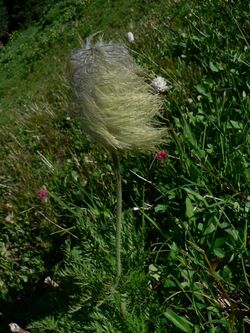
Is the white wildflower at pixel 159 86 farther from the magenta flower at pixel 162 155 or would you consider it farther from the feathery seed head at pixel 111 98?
the feathery seed head at pixel 111 98

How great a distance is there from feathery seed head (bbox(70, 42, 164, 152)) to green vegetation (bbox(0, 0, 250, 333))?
0.21 m

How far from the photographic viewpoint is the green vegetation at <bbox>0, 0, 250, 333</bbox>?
2615 mm

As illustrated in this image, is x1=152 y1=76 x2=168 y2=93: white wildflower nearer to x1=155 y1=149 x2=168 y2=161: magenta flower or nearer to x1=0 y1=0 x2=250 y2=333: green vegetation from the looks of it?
x1=0 y1=0 x2=250 y2=333: green vegetation

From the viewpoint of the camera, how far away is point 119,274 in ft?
8.03

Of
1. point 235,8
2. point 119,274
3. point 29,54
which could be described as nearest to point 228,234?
point 119,274

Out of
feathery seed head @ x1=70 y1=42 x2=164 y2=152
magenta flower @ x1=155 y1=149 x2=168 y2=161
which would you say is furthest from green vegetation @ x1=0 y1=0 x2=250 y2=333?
feathery seed head @ x1=70 y1=42 x2=164 y2=152

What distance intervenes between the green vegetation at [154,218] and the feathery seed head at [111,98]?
0.68 feet

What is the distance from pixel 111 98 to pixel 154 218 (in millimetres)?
1464

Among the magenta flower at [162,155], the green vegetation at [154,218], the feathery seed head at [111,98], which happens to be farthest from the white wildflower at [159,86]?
the feathery seed head at [111,98]

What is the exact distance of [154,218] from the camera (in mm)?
3221

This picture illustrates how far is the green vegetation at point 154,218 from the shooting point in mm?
2615

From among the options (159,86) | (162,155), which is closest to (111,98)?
(162,155)

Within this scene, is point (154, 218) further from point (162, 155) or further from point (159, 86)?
point (159, 86)

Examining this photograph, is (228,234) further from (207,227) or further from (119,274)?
(119,274)
